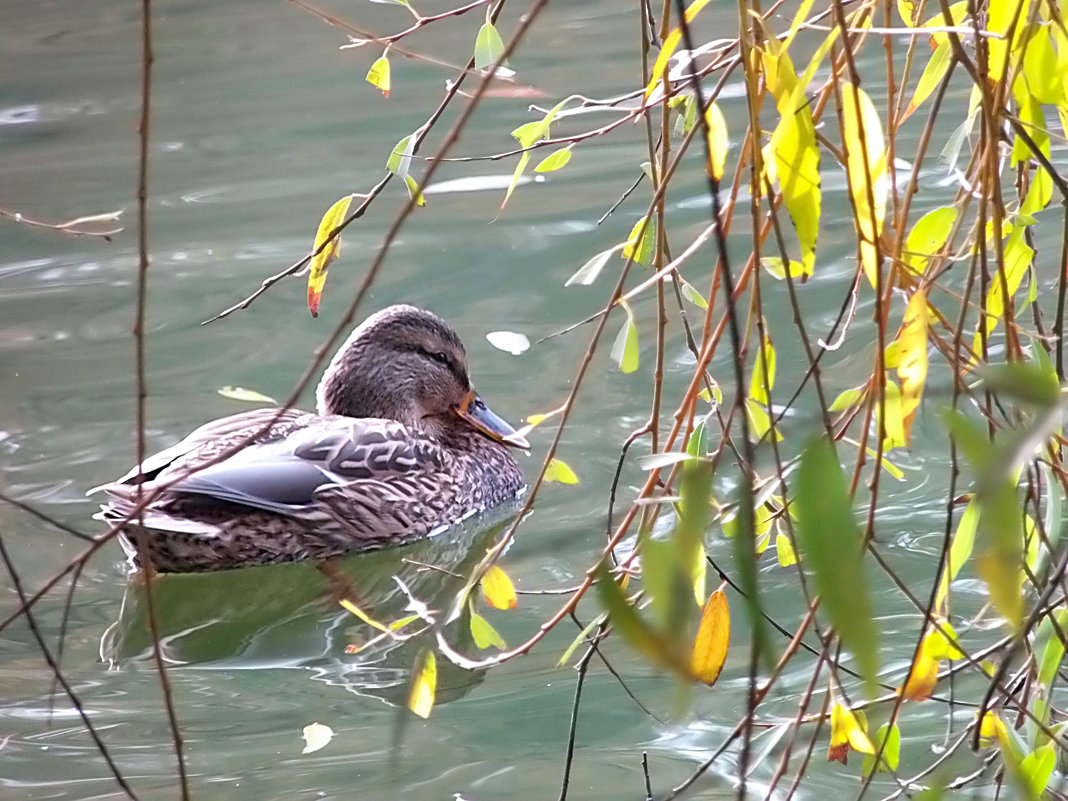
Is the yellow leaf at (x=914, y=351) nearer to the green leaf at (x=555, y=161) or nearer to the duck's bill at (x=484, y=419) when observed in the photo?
the green leaf at (x=555, y=161)

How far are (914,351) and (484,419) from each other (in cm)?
297

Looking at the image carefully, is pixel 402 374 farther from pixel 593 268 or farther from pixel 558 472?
pixel 593 268

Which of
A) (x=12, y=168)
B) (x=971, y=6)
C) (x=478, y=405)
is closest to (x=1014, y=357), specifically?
(x=971, y=6)

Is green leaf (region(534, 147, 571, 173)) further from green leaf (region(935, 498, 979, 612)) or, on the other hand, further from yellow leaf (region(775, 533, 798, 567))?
green leaf (region(935, 498, 979, 612))

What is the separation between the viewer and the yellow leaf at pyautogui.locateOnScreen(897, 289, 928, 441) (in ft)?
4.18

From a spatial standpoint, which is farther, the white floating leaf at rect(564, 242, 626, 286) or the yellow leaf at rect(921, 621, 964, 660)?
the white floating leaf at rect(564, 242, 626, 286)

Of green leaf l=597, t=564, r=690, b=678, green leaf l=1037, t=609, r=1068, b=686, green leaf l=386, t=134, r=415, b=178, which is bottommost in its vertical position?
green leaf l=1037, t=609, r=1068, b=686

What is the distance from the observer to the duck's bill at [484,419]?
419 centimetres

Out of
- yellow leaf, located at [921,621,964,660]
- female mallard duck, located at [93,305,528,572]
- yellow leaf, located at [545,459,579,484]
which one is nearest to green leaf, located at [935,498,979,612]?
yellow leaf, located at [921,621,964,660]

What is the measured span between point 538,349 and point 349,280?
2.86 feet

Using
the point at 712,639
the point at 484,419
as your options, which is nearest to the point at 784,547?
the point at 712,639

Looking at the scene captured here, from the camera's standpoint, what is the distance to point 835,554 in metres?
0.75

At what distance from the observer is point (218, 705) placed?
9.48 feet

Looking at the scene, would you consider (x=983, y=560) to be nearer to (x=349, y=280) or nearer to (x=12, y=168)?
(x=349, y=280)
